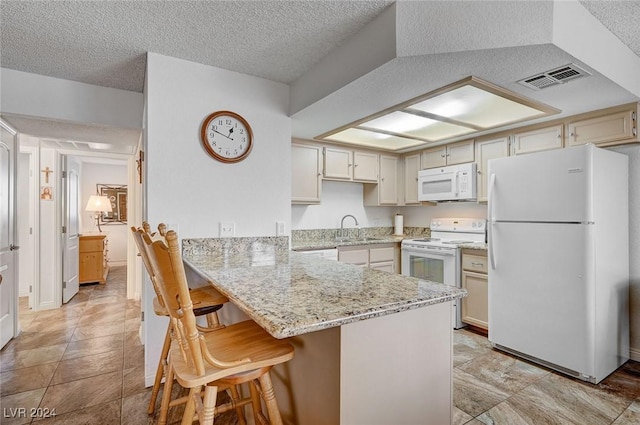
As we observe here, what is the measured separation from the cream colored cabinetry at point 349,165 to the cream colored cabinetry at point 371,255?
2.91ft

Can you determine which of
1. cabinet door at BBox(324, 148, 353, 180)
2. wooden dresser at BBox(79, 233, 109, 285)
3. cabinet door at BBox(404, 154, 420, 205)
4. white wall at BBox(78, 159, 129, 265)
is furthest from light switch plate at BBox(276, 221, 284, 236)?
white wall at BBox(78, 159, 129, 265)

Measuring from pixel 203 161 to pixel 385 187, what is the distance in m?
2.60

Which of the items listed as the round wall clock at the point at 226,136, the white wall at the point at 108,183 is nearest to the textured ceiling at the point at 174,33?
the round wall clock at the point at 226,136

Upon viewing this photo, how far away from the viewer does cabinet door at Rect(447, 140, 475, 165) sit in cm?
366

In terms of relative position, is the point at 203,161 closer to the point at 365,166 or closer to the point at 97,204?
the point at 365,166

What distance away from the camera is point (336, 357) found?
1027 millimetres

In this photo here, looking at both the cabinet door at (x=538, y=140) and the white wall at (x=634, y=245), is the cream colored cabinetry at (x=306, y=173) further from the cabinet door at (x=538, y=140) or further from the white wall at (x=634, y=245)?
the white wall at (x=634, y=245)

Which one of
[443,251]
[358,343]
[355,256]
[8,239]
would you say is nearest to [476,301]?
[443,251]

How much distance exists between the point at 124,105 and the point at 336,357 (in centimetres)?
303

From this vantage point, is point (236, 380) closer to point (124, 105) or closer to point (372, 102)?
point (372, 102)

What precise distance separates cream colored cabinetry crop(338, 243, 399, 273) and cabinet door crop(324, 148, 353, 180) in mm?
896

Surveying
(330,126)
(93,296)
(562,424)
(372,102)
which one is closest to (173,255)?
(372,102)

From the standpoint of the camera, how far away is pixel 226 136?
8.41 ft

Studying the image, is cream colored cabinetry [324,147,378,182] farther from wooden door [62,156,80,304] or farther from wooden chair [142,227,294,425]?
wooden door [62,156,80,304]
